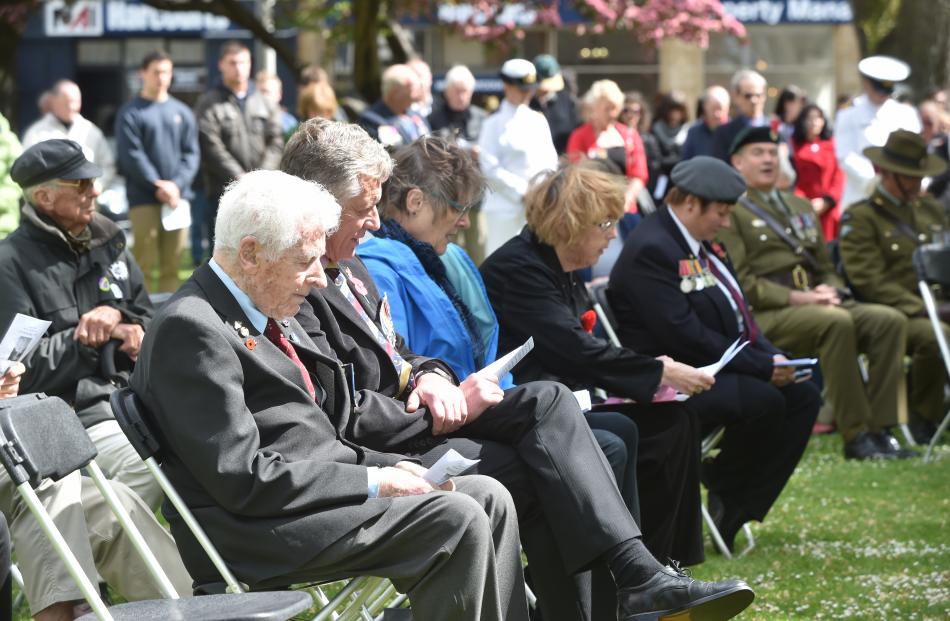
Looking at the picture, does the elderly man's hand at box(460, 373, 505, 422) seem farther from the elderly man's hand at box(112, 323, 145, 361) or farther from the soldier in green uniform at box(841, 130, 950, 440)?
the soldier in green uniform at box(841, 130, 950, 440)

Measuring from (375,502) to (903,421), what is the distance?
5.32m


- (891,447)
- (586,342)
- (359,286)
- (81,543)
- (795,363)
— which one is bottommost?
(891,447)

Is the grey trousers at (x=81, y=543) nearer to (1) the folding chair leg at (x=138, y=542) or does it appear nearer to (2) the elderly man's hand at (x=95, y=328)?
(1) the folding chair leg at (x=138, y=542)

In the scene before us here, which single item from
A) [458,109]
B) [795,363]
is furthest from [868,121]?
[795,363]

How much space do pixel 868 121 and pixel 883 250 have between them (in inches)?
120

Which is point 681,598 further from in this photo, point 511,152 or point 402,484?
point 511,152

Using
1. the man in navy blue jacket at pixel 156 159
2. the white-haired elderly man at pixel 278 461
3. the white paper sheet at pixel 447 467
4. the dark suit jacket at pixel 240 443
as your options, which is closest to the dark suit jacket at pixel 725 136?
the man in navy blue jacket at pixel 156 159

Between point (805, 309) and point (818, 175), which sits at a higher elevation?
point (818, 175)

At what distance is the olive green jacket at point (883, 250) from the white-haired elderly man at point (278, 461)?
5135mm

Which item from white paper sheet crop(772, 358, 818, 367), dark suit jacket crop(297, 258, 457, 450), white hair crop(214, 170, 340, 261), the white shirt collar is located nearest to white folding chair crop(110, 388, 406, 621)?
the white shirt collar

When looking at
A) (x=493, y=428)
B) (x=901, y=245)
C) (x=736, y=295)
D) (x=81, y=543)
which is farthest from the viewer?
(x=901, y=245)

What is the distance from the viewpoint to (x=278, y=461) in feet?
12.0

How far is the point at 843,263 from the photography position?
8602 millimetres

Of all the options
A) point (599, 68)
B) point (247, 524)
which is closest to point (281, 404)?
point (247, 524)
